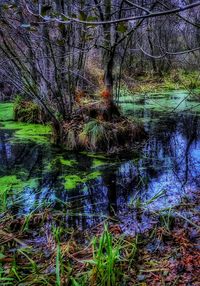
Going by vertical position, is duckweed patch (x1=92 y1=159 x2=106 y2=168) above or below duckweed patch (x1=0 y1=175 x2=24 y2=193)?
above

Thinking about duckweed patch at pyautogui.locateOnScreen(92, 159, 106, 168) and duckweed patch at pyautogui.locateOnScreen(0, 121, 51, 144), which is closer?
duckweed patch at pyautogui.locateOnScreen(92, 159, 106, 168)

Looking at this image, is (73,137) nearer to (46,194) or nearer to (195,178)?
(46,194)

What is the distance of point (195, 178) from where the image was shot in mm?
4223

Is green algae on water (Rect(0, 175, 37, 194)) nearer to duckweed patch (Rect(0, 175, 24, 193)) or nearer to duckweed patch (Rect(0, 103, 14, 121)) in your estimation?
duckweed patch (Rect(0, 175, 24, 193))

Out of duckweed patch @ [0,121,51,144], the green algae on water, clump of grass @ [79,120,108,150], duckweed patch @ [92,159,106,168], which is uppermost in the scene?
clump of grass @ [79,120,108,150]

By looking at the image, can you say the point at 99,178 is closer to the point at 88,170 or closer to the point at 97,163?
the point at 88,170

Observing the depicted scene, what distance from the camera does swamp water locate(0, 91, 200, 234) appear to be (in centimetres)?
342

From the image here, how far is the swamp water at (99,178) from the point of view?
11.2 ft

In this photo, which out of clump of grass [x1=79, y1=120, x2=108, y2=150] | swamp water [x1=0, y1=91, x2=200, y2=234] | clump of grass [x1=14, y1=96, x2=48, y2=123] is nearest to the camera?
swamp water [x1=0, y1=91, x2=200, y2=234]

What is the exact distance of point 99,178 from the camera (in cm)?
433

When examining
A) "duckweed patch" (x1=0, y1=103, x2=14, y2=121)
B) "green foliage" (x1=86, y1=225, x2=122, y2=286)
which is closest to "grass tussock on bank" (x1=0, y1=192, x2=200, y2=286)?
"green foliage" (x1=86, y1=225, x2=122, y2=286)

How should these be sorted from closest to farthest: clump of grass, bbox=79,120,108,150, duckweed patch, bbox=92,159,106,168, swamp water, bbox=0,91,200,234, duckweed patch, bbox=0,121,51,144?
swamp water, bbox=0,91,200,234
duckweed patch, bbox=92,159,106,168
clump of grass, bbox=79,120,108,150
duckweed patch, bbox=0,121,51,144

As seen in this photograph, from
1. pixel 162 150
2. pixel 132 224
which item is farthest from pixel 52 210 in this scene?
pixel 162 150

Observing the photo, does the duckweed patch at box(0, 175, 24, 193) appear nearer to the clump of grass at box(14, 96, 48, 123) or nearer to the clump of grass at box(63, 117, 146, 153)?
the clump of grass at box(63, 117, 146, 153)
